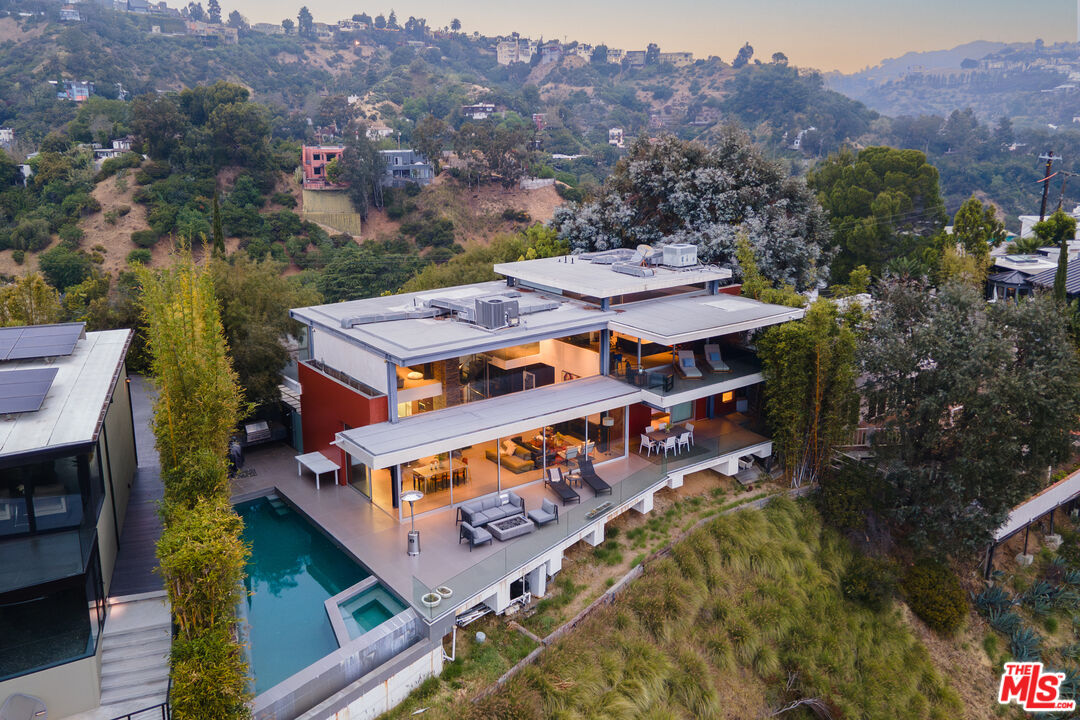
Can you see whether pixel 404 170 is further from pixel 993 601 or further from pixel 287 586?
pixel 993 601

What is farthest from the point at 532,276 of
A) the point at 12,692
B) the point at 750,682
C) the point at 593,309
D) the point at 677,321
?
the point at 12,692

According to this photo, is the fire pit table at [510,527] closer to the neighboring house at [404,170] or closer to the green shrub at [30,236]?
the green shrub at [30,236]

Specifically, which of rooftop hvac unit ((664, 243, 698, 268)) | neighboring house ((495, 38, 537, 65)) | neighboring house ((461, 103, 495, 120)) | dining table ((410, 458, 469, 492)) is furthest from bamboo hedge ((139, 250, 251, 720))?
neighboring house ((495, 38, 537, 65))

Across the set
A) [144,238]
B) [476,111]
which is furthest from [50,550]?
[476,111]

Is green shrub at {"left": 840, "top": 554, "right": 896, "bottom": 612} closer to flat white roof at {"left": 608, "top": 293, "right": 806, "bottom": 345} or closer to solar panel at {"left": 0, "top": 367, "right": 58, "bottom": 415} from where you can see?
flat white roof at {"left": 608, "top": 293, "right": 806, "bottom": 345}

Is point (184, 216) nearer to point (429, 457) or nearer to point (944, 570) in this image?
point (429, 457)
